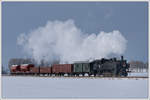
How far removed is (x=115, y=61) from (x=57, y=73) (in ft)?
50.5

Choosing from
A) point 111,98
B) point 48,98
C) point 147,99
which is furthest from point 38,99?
point 147,99

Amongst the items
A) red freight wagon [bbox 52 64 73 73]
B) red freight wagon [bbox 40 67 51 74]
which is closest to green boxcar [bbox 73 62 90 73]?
red freight wagon [bbox 52 64 73 73]

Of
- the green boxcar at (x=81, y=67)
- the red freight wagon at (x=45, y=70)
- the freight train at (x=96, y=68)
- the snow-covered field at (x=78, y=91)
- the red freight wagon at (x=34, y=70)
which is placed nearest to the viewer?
the snow-covered field at (x=78, y=91)

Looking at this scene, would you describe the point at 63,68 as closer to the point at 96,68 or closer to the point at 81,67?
the point at 81,67

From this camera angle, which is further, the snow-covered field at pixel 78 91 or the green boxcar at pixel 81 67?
the green boxcar at pixel 81 67

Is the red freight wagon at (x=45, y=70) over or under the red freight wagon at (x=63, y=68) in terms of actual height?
under

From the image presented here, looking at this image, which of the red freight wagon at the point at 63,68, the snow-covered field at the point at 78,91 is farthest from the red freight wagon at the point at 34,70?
the snow-covered field at the point at 78,91

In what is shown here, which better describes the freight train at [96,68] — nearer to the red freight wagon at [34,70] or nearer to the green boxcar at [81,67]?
the green boxcar at [81,67]

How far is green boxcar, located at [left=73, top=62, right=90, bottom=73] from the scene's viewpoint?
42906mm

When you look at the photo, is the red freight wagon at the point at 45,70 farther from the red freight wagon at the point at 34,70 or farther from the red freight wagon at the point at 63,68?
the red freight wagon at the point at 63,68

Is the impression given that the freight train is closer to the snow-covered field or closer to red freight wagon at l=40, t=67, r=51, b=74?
red freight wagon at l=40, t=67, r=51, b=74

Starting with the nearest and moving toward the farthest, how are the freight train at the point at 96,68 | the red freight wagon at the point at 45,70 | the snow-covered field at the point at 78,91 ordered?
the snow-covered field at the point at 78,91
the freight train at the point at 96,68
the red freight wagon at the point at 45,70

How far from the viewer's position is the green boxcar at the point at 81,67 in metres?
42.9

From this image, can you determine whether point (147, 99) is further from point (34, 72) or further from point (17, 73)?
point (17, 73)
